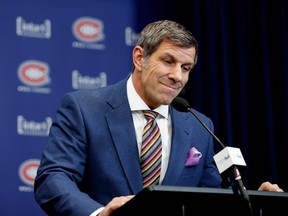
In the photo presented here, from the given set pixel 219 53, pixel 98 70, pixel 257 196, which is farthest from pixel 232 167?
pixel 219 53

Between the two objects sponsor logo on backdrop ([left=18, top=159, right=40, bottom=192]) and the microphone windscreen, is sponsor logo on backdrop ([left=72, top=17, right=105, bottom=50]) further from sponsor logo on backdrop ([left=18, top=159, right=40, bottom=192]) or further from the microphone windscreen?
the microphone windscreen

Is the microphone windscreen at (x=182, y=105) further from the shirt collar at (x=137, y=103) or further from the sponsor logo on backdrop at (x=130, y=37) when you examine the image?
the sponsor logo on backdrop at (x=130, y=37)

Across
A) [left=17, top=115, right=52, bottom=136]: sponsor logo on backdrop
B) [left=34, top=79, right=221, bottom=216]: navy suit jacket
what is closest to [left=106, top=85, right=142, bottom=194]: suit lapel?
[left=34, top=79, right=221, bottom=216]: navy suit jacket

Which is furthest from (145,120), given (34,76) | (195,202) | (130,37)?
(130,37)

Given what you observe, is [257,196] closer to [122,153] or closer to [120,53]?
[122,153]

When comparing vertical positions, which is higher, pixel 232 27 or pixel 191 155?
pixel 232 27

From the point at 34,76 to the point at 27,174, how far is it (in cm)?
71

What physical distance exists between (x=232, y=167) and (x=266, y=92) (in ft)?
11.1

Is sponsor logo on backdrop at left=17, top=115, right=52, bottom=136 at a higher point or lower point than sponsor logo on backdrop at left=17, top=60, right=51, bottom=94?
lower

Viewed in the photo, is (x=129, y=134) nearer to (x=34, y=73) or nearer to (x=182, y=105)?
(x=182, y=105)

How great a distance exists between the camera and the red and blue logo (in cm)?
513

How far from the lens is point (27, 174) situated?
4699 mm

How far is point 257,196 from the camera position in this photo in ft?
7.47

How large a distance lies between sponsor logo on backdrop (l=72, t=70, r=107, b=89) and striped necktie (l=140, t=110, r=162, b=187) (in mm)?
1897
